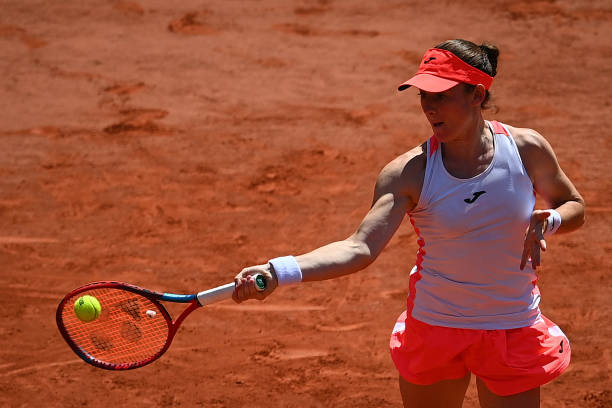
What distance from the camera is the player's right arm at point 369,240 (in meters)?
3.48

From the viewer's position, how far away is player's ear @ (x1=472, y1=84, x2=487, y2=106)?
3500 millimetres

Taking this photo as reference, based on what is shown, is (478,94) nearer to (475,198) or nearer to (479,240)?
(475,198)

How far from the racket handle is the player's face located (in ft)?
3.09

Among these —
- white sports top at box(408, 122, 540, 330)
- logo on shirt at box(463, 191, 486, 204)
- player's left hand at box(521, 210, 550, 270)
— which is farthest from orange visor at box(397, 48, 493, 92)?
player's left hand at box(521, 210, 550, 270)

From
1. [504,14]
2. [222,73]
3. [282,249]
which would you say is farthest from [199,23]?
[282,249]

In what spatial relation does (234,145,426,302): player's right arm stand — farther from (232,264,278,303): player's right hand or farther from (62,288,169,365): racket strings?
(62,288,169,365): racket strings

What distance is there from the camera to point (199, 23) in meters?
10.5

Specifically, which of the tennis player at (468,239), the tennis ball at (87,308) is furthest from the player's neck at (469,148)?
the tennis ball at (87,308)

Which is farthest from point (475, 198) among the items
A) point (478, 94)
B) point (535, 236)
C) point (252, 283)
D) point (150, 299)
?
point (150, 299)

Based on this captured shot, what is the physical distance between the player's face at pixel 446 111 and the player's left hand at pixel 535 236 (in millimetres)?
465

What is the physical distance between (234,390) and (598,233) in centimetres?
336

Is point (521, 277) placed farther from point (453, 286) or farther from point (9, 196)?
point (9, 196)

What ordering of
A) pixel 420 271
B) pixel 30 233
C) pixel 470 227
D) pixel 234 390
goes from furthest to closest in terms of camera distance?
pixel 30 233 < pixel 234 390 < pixel 420 271 < pixel 470 227

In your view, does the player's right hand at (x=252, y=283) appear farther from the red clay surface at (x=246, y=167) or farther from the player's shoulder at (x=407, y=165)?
the red clay surface at (x=246, y=167)
